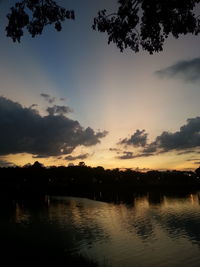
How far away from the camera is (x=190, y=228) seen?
56062mm

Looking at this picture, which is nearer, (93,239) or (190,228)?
(93,239)

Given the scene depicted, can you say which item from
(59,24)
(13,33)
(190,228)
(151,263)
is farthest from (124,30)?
(190,228)

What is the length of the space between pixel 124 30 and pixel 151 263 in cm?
2774

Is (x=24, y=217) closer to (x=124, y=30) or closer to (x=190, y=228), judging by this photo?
(x=190, y=228)

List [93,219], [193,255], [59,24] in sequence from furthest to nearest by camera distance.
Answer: [93,219], [193,255], [59,24]

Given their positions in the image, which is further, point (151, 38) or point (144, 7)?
point (151, 38)

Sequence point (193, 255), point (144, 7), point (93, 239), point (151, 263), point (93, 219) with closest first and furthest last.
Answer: point (144, 7)
point (151, 263)
point (193, 255)
point (93, 239)
point (93, 219)

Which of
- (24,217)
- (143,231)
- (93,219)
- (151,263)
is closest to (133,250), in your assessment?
(151,263)

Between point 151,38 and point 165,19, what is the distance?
1.34 metres

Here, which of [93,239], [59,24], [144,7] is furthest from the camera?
[93,239]

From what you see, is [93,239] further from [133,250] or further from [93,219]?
[93,219]

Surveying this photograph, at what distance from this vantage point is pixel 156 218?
71.4m

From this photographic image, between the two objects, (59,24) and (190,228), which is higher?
(59,24)

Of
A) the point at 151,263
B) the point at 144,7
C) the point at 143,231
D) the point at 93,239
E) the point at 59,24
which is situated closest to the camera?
the point at 144,7
